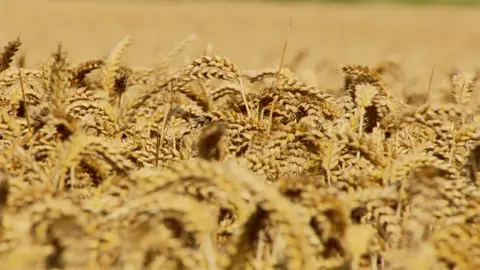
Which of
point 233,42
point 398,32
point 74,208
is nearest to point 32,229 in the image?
point 74,208

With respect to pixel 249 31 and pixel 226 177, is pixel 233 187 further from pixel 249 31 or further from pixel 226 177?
pixel 249 31

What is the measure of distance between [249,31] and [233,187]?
18.1m

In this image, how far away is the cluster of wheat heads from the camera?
3.91 ft

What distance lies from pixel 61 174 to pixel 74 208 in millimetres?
210

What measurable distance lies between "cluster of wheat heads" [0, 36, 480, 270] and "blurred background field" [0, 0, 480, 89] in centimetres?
856

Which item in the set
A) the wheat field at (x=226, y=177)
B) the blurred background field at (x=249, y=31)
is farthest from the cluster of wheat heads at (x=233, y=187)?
the blurred background field at (x=249, y=31)

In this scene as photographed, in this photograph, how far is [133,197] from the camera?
4.28ft

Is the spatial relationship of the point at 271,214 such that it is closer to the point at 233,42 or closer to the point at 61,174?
the point at 61,174

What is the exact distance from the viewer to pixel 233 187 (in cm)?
124

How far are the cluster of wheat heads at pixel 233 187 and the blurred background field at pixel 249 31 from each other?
8.56 metres

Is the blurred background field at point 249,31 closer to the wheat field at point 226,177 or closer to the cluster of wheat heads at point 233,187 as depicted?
the wheat field at point 226,177

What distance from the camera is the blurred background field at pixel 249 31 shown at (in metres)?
12.8

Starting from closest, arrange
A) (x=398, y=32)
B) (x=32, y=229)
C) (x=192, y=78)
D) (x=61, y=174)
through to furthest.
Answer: (x=32, y=229)
(x=61, y=174)
(x=192, y=78)
(x=398, y=32)

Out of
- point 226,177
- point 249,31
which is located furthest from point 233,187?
point 249,31
